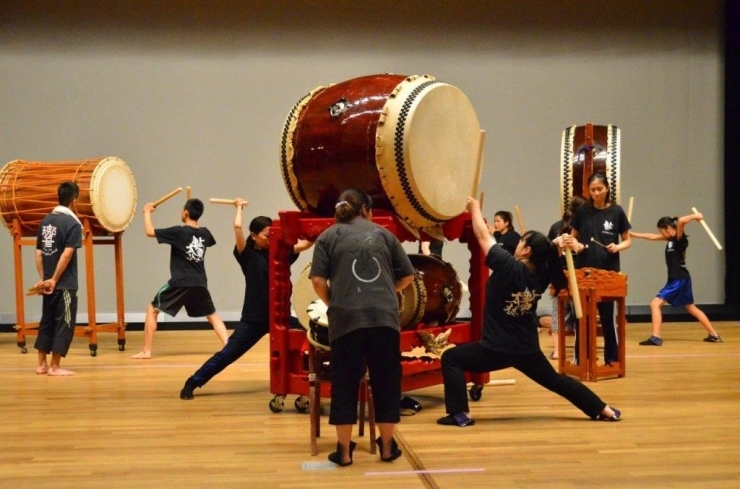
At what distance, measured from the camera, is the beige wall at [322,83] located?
897 centimetres

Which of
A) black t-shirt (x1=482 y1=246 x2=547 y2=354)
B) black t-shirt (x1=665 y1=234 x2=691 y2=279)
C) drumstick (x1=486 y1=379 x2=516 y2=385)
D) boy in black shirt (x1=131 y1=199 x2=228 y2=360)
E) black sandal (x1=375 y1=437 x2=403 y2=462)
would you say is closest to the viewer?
black sandal (x1=375 y1=437 x2=403 y2=462)

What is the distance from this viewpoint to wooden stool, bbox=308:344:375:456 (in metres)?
3.66

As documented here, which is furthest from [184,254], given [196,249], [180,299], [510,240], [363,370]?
[363,370]

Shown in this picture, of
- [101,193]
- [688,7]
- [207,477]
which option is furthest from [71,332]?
[688,7]

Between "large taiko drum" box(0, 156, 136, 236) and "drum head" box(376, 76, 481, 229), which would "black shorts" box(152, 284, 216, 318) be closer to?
"large taiko drum" box(0, 156, 136, 236)

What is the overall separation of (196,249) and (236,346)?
74.9 inches

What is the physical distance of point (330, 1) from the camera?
29.8 ft

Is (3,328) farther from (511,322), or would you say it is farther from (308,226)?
(511,322)

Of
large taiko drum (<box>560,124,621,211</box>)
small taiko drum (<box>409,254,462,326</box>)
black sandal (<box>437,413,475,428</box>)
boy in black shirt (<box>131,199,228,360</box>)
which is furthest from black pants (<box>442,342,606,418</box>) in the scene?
boy in black shirt (<box>131,199,228,360</box>)

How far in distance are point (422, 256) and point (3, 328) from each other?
550 cm

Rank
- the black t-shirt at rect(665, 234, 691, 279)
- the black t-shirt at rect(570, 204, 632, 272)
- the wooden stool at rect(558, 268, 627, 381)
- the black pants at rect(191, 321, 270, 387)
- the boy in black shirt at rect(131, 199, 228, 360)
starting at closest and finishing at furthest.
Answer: the black pants at rect(191, 321, 270, 387) → the wooden stool at rect(558, 268, 627, 381) → the black t-shirt at rect(570, 204, 632, 272) → the boy in black shirt at rect(131, 199, 228, 360) → the black t-shirt at rect(665, 234, 691, 279)

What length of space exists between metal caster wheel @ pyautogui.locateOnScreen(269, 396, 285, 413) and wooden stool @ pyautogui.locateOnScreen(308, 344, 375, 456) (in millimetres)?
581

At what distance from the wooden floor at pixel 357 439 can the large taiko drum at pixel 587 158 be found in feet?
4.10

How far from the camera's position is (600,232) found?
18.7 ft
